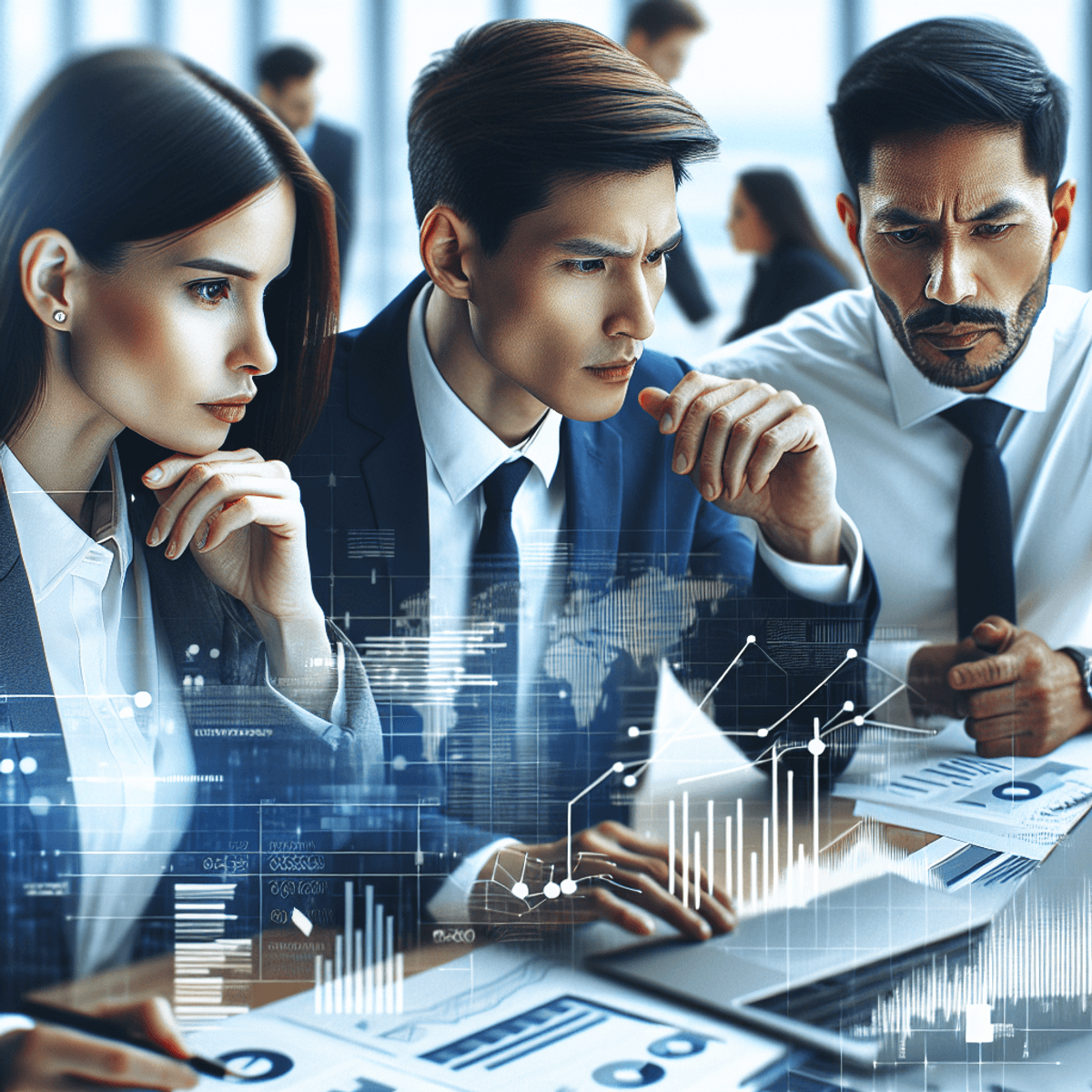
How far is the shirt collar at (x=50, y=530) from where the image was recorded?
1.39 m

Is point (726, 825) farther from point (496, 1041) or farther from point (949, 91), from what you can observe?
point (949, 91)

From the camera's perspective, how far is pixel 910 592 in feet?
4.80

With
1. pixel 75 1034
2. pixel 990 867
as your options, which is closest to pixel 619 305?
pixel 990 867

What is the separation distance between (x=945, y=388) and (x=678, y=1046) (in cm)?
94

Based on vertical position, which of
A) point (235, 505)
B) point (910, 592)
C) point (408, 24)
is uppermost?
point (408, 24)

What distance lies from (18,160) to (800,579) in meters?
1.15

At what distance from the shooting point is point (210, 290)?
1.34 metres

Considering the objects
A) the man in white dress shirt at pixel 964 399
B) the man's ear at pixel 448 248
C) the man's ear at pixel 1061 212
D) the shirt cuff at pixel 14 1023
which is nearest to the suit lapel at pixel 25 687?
the shirt cuff at pixel 14 1023

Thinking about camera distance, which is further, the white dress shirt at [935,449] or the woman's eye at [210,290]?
the white dress shirt at [935,449]

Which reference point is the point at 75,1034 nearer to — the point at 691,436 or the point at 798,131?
the point at 691,436

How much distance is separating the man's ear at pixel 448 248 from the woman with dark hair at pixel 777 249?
1.16 ft

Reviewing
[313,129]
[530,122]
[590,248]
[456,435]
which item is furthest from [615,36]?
[456,435]

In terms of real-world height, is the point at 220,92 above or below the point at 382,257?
above

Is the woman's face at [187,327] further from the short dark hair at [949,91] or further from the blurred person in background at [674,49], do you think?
the short dark hair at [949,91]
